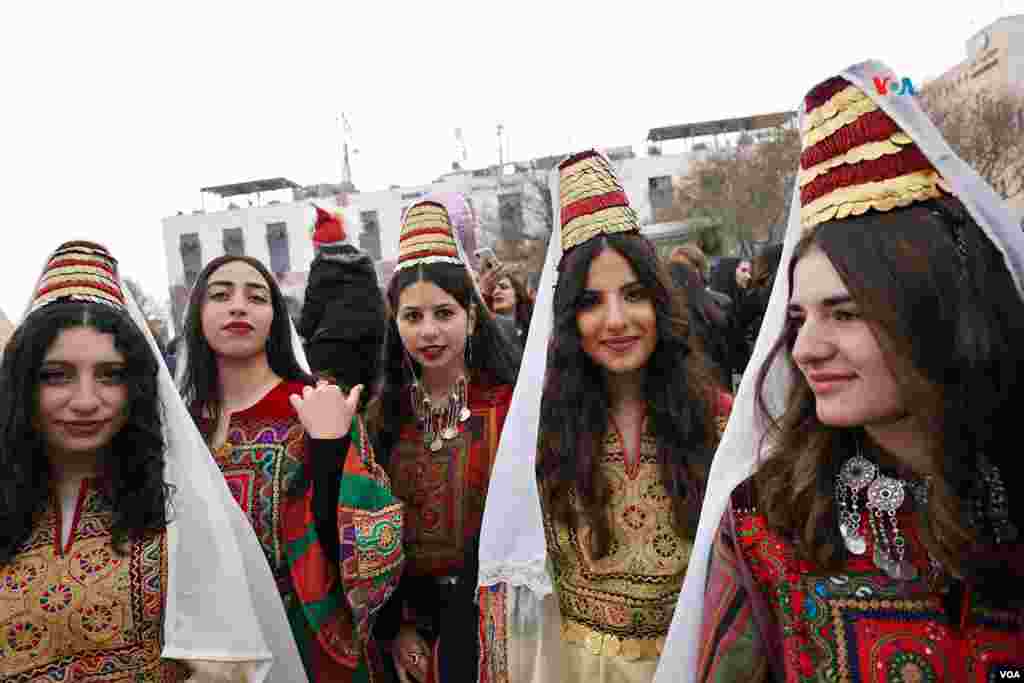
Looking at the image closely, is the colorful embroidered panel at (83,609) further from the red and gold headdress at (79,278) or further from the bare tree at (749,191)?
the bare tree at (749,191)

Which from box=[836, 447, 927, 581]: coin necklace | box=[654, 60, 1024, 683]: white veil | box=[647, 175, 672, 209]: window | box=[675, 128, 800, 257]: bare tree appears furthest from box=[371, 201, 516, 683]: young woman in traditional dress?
box=[647, 175, 672, 209]: window

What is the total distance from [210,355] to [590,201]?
1.54 meters

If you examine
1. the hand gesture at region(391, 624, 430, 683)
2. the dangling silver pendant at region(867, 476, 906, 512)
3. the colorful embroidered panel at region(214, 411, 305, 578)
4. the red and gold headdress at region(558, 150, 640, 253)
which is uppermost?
the red and gold headdress at region(558, 150, 640, 253)

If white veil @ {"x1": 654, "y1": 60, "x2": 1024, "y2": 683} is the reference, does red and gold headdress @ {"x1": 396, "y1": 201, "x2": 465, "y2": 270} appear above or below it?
above

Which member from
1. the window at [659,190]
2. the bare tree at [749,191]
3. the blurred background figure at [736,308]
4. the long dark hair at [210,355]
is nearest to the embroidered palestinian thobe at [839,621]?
the long dark hair at [210,355]

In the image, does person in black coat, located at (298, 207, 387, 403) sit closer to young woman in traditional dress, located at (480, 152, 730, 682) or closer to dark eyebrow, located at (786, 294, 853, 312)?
young woman in traditional dress, located at (480, 152, 730, 682)

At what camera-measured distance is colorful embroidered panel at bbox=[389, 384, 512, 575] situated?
8.34 feet

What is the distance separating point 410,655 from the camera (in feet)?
8.29

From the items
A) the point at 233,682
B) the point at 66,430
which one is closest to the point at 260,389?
the point at 66,430

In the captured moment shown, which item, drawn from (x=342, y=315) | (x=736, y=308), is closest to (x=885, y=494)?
(x=342, y=315)

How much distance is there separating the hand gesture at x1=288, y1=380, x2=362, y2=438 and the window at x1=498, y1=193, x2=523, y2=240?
26.6m

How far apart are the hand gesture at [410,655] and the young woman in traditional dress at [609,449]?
480 mm

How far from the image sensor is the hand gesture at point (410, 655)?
2.50 meters

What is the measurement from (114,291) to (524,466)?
143 centimetres
